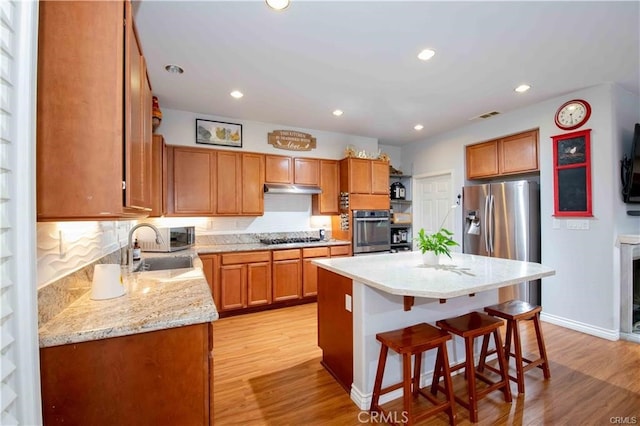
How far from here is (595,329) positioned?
298 centimetres

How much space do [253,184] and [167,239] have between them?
1.34 metres

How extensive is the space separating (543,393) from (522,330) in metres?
1.24

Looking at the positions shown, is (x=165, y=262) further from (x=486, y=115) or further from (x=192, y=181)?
(x=486, y=115)

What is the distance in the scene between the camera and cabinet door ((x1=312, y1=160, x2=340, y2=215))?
4539 millimetres

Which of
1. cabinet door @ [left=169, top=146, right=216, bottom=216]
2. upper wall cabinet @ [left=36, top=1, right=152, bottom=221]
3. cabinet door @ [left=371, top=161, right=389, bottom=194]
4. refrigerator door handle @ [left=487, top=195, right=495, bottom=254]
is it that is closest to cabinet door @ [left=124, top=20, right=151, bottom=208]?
upper wall cabinet @ [left=36, top=1, right=152, bottom=221]

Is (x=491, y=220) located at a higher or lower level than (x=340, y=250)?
higher

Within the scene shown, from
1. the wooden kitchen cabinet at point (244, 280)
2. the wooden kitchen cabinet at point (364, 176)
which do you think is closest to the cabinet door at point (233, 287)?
the wooden kitchen cabinet at point (244, 280)

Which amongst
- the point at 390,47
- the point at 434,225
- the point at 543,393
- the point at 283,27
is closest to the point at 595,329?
the point at 543,393

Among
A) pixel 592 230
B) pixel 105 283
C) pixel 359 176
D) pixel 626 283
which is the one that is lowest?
pixel 626 283

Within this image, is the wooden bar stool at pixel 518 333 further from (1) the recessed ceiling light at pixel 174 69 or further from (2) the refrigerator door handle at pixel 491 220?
(1) the recessed ceiling light at pixel 174 69

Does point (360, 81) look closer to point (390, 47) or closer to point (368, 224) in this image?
point (390, 47)

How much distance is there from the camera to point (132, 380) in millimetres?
1141

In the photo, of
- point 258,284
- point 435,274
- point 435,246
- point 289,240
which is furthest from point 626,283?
point 258,284

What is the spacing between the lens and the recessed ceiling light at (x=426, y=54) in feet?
7.72
